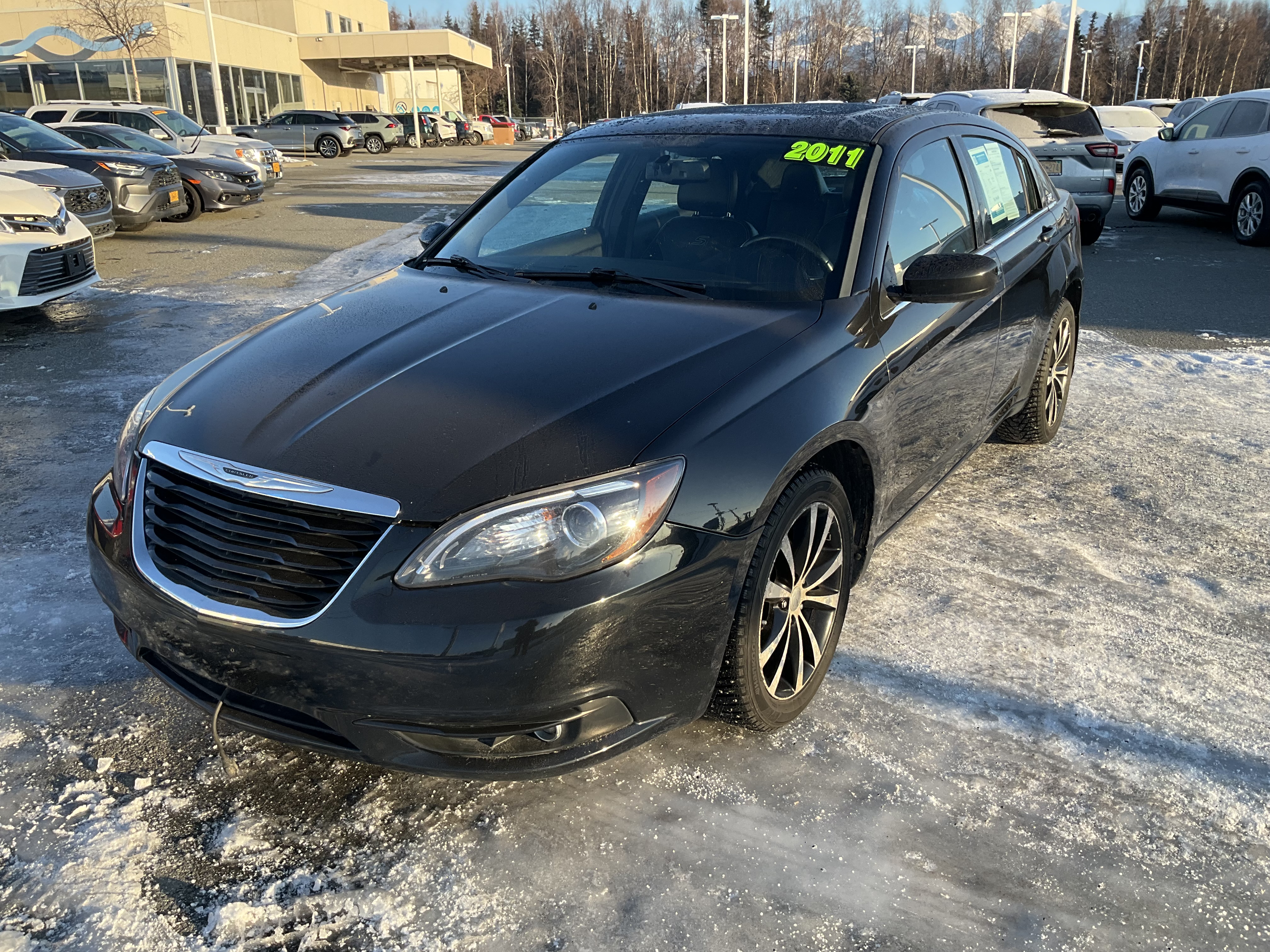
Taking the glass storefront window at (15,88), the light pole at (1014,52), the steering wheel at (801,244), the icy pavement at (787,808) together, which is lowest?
the icy pavement at (787,808)

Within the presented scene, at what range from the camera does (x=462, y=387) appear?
253 cm

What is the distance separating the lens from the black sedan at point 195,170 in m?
14.2

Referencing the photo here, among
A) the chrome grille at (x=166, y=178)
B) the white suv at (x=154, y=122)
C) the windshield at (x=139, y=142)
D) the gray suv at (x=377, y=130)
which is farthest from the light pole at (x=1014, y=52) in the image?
the chrome grille at (x=166, y=178)

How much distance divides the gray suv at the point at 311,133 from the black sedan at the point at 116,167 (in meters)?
26.3

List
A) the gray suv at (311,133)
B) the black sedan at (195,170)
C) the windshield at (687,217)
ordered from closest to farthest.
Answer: the windshield at (687,217)
the black sedan at (195,170)
the gray suv at (311,133)

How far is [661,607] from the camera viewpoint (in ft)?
7.19

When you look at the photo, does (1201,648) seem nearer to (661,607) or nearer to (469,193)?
(661,607)

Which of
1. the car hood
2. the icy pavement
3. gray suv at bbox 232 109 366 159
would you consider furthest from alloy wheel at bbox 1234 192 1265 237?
gray suv at bbox 232 109 366 159

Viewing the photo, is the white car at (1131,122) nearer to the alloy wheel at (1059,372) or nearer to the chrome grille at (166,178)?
the chrome grille at (166,178)

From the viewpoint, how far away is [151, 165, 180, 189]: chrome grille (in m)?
12.5

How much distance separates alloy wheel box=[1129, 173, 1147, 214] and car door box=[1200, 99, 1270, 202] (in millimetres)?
1471

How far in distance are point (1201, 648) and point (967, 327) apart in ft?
4.21

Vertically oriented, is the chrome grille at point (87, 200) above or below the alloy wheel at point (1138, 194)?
above

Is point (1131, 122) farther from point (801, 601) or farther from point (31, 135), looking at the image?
point (801, 601)
